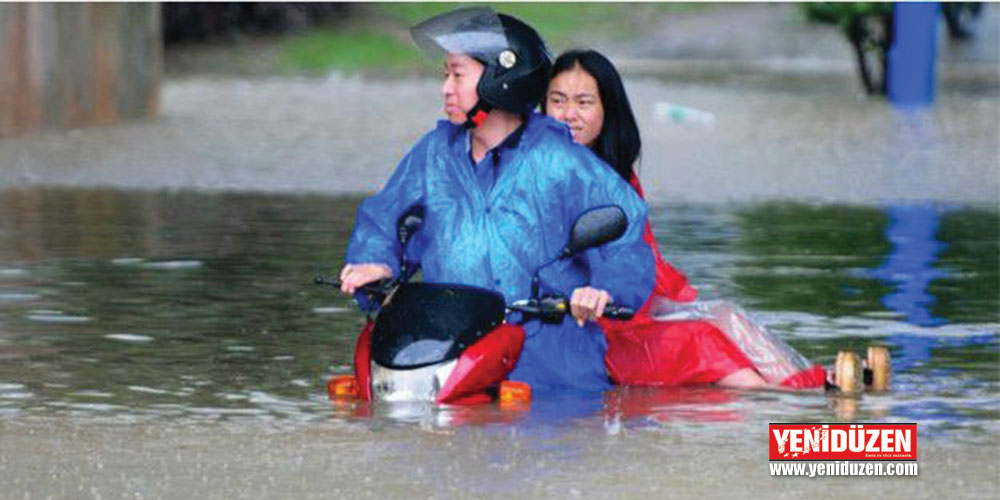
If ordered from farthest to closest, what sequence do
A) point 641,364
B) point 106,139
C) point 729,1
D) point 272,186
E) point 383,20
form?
point 729,1, point 383,20, point 106,139, point 272,186, point 641,364

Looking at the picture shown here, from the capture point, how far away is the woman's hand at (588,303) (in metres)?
Answer: 8.19

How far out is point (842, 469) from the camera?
7.33 meters

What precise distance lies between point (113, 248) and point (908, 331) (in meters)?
4.61

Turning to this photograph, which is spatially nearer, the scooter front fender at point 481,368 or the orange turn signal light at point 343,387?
the scooter front fender at point 481,368

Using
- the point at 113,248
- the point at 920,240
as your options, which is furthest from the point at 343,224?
the point at 920,240

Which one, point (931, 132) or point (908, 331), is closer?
point (908, 331)

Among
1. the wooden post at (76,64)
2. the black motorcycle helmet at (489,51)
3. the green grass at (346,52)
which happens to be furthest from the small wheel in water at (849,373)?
the green grass at (346,52)

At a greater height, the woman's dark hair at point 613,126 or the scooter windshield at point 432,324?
the woman's dark hair at point 613,126

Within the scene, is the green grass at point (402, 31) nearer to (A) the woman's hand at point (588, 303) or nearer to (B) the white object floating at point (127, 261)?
(B) the white object floating at point (127, 261)

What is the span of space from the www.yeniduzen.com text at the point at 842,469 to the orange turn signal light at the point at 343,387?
1.73 m

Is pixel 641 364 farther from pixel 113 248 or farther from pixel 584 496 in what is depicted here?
pixel 113 248

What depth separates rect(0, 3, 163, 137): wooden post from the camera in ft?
69.8

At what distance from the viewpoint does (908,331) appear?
10.8m

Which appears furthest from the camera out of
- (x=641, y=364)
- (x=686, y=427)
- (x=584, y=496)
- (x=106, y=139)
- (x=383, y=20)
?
(x=383, y=20)
